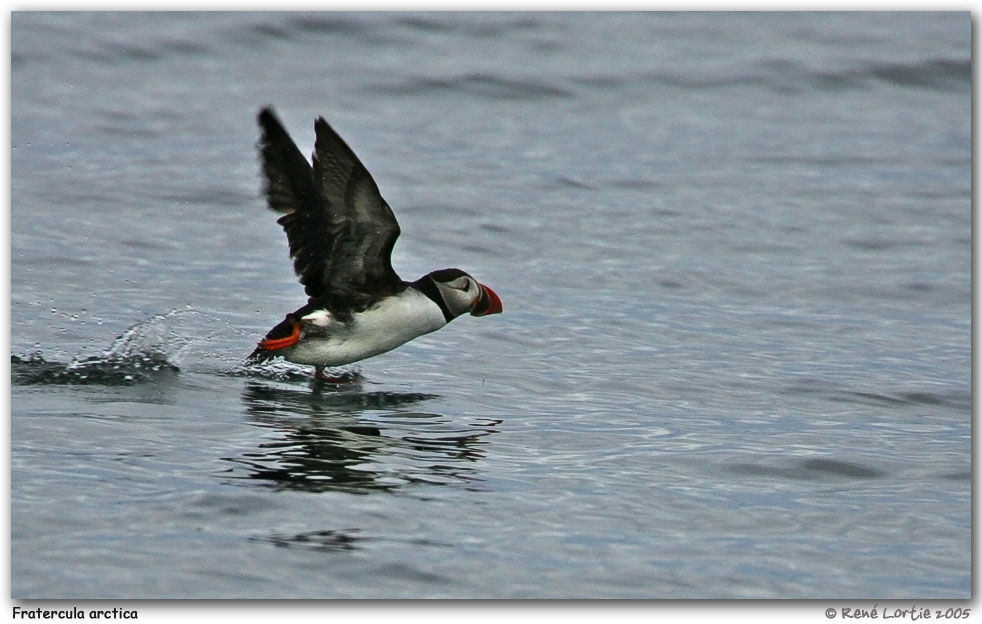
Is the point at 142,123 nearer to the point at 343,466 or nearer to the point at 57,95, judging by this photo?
the point at 57,95

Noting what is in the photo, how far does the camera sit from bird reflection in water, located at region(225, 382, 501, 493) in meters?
6.73

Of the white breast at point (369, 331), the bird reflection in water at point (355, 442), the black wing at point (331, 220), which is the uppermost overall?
the black wing at point (331, 220)

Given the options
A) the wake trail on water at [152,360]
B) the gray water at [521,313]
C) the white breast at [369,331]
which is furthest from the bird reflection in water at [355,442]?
the wake trail on water at [152,360]

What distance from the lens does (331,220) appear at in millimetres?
8352

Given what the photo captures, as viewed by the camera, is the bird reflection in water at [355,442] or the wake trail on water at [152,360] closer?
the bird reflection in water at [355,442]

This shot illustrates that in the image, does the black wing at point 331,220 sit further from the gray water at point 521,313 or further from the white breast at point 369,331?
the gray water at point 521,313

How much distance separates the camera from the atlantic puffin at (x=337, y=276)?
8312 millimetres

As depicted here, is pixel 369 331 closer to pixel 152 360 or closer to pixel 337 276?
pixel 337 276

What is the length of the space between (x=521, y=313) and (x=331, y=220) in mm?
2814

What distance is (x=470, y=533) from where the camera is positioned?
615 cm

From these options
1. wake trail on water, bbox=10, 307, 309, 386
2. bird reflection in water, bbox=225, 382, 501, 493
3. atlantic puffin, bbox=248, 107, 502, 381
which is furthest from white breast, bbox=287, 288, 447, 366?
wake trail on water, bbox=10, 307, 309, 386

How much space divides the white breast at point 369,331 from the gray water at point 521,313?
0.69 feet

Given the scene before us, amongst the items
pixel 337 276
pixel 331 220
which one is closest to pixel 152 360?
pixel 337 276

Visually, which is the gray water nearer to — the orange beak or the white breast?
the white breast
